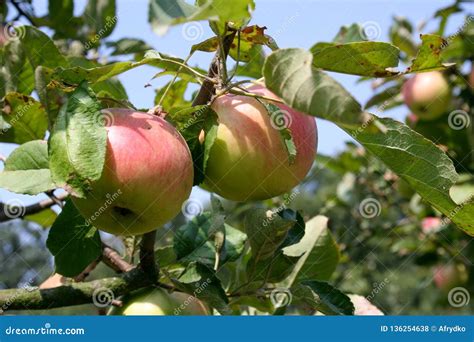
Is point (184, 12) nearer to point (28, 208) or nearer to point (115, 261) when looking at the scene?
point (115, 261)

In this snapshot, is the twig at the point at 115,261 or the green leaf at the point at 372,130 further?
the twig at the point at 115,261

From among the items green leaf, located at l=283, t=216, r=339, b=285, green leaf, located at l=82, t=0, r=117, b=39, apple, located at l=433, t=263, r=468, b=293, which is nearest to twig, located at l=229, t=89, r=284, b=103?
green leaf, located at l=283, t=216, r=339, b=285

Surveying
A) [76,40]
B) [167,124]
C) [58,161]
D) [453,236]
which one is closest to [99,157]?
[58,161]

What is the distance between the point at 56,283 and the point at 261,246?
0.43 metres

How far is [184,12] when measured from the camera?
0.68 metres

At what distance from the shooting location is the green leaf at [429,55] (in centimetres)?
88

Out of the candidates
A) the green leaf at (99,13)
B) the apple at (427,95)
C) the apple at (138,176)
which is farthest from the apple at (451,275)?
the apple at (138,176)

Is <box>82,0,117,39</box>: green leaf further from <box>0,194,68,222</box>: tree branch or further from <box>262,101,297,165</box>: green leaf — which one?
<box>262,101,297,165</box>: green leaf

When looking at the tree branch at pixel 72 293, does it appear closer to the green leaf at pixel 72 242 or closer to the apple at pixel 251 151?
the green leaf at pixel 72 242

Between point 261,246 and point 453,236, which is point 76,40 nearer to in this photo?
point 261,246

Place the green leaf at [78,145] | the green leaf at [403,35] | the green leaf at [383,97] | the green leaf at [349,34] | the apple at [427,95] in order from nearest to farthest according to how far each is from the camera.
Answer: the green leaf at [78,145] → the green leaf at [349,34] → the apple at [427,95] → the green leaf at [383,97] → the green leaf at [403,35]

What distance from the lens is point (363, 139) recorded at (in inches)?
33.3

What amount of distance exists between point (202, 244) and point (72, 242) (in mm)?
263

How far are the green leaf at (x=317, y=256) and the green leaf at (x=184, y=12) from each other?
25.7 inches
